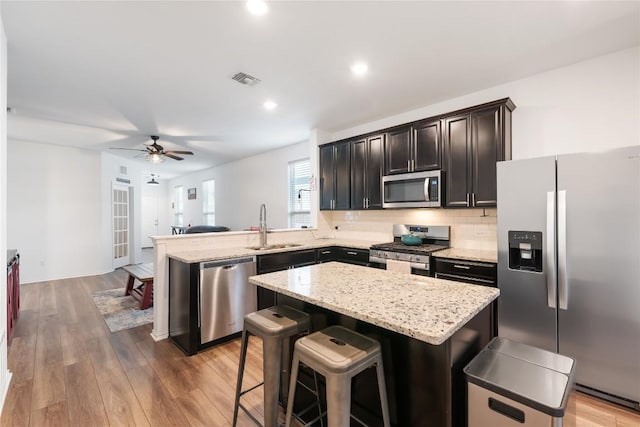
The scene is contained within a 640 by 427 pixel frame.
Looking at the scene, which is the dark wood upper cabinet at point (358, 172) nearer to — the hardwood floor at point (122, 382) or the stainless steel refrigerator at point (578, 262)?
the stainless steel refrigerator at point (578, 262)

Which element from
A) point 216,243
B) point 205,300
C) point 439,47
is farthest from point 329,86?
point 205,300

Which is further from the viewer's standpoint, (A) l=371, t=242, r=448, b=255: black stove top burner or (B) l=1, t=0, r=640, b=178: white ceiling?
(A) l=371, t=242, r=448, b=255: black stove top burner

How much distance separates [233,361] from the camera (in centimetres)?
264

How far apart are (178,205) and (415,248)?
976 centimetres

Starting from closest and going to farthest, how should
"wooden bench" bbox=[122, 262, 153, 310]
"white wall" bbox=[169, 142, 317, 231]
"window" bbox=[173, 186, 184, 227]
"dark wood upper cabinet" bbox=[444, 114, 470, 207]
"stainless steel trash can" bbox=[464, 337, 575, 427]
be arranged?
1. "stainless steel trash can" bbox=[464, 337, 575, 427]
2. "dark wood upper cabinet" bbox=[444, 114, 470, 207]
3. "wooden bench" bbox=[122, 262, 153, 310]
4. "white wall" bbox=[169, 142, 317, 231]
5. "window" bbox=[173, 186, 184, 227]

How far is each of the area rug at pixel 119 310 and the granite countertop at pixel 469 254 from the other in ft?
11.7

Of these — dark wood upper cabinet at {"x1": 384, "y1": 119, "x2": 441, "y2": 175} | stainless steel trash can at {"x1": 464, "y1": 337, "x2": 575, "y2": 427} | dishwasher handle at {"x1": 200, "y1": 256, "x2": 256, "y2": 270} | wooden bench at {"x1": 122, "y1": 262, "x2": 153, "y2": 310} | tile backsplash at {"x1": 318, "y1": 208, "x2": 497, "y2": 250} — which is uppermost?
dark wood upper cabinet at {"x1": 384, "y1": 119, "x2": 441, "y2": 175}

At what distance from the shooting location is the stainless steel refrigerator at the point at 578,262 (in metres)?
1.98

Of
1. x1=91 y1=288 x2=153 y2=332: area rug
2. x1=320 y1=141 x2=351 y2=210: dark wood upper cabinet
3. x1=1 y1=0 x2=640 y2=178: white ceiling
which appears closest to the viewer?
x1=1 y1=0 x2=640 y2=178: white ceiling

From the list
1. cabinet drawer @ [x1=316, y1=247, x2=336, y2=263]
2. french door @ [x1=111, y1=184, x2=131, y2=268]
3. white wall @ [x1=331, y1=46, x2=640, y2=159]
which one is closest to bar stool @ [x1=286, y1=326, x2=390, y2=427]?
cabinet drawer @ [x1=316, y1=247, x2=336, y2=263]

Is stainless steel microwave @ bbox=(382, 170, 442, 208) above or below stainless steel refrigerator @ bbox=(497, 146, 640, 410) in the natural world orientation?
above

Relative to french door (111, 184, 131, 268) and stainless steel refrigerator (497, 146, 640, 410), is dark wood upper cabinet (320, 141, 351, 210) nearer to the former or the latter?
stainless steel refrigerator (497, 146, 640, 410)

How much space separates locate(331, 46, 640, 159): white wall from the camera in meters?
2.44

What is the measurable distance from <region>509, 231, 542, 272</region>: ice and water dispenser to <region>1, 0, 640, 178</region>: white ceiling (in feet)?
5.16
